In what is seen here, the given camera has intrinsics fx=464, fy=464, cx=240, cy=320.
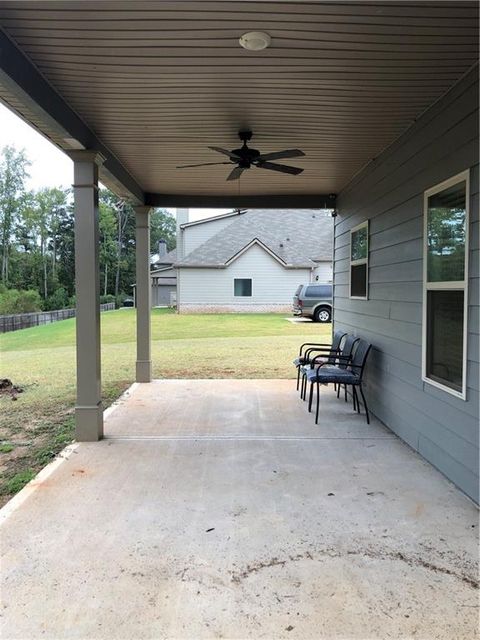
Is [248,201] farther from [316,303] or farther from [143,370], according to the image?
[316,303]

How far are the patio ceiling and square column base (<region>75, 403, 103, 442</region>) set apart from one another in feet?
7.40

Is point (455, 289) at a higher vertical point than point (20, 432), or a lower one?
higher

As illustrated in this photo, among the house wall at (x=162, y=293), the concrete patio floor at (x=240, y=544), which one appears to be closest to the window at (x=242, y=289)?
the house wall at (x=162, y=293)

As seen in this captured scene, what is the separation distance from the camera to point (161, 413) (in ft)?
16.5

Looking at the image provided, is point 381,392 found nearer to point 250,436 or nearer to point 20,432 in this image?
point 250,436

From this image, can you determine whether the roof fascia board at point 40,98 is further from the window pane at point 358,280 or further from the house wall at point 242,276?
the house wall at point 242,276

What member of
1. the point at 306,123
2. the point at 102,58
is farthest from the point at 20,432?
the point at 306,123

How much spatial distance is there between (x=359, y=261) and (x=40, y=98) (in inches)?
148

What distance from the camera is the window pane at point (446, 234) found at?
3.03m

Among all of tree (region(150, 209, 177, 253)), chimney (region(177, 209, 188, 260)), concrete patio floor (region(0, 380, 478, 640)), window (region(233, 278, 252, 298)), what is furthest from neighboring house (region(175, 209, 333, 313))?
tree (region(150, 209, 177, 253))

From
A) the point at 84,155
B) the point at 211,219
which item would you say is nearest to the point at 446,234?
the point at 84,155

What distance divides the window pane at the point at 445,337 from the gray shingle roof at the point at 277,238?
16083mm

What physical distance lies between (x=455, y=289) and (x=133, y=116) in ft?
8.84

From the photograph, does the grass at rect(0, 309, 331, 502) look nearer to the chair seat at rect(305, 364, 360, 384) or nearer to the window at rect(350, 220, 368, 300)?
the window at rect(350, 220, 368, 300)
